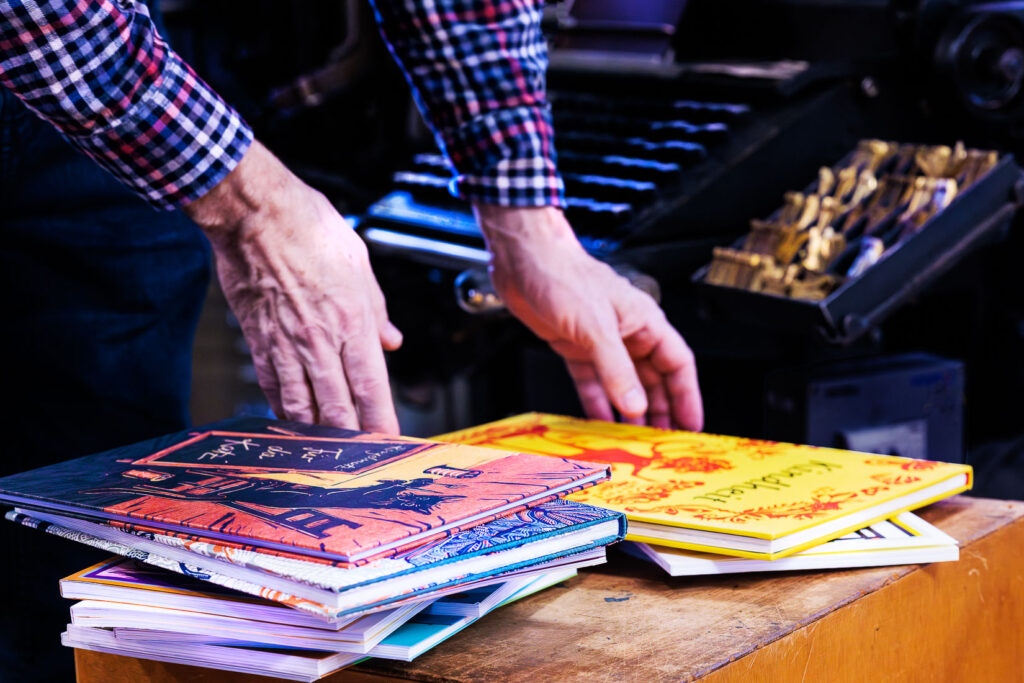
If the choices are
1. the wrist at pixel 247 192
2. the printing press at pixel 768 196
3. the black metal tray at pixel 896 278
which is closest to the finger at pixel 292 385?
the wrist at pixel 247 192

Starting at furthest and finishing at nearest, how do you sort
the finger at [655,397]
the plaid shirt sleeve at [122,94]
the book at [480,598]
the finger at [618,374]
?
the finger at [655,397]
the finger at [618,374]
the plaid shirt sleeve at [122,94]
the book at [480,598]

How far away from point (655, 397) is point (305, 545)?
679mm

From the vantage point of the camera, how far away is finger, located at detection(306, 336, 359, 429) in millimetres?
905

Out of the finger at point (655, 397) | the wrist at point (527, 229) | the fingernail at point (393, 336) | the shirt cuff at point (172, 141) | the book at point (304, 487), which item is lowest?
the finger at point (655, 397)

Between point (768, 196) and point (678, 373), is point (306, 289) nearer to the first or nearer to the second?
point (678, 373)

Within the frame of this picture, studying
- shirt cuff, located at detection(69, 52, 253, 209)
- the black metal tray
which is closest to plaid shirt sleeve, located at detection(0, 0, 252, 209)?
shirt cuff, located at detection(69, 52, 253, 209)

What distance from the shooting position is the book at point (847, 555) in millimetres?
770

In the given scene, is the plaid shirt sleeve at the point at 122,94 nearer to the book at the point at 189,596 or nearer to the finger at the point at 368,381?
the finger at the point at 368,381

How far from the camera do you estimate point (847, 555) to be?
0.78m

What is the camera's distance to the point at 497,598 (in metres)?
0.71

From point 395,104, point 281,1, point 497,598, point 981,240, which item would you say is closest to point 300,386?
point 497,598

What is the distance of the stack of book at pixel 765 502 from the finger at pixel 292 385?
0.62 feet

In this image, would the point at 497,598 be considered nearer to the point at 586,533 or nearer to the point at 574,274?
the point at 586,533

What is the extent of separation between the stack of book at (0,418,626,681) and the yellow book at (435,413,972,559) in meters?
0.09
